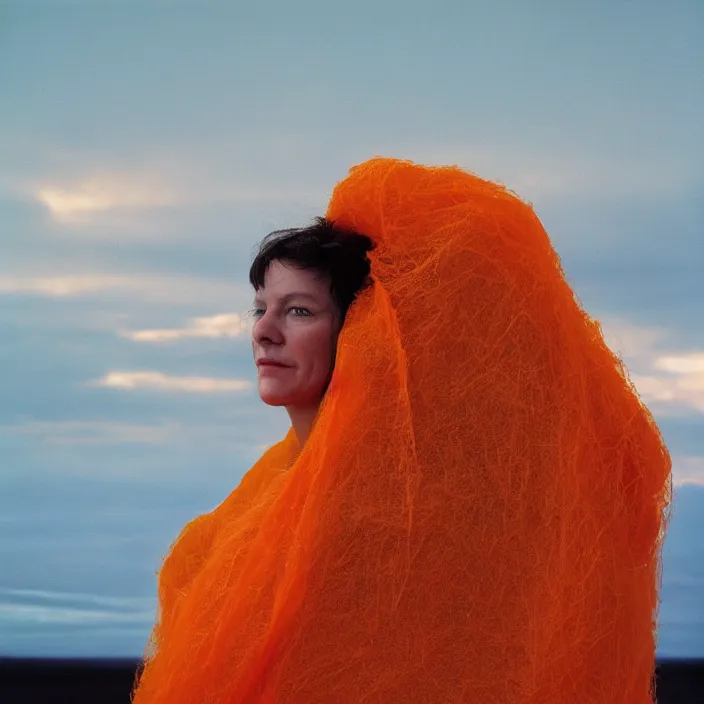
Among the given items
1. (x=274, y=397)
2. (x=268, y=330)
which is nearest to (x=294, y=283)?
(x=268, y=330)

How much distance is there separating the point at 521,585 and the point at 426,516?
26 centimetres

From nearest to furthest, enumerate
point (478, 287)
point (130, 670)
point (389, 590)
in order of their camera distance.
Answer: point (389, 590) → point (478, 287) → point (130, 670)

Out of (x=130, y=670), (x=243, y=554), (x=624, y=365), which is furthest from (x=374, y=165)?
(x=130, y=670)

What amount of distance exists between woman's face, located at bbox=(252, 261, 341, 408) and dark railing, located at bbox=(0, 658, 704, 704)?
2107 millimetres

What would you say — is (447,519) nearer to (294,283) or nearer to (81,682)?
(294,283)

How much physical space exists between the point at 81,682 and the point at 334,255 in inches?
97.9

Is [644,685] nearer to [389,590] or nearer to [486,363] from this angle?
[389,590]

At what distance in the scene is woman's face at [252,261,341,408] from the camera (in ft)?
8.20

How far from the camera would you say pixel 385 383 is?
2281mm

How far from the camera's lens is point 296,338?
8.21ft

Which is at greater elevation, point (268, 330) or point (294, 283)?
point (294, 283)

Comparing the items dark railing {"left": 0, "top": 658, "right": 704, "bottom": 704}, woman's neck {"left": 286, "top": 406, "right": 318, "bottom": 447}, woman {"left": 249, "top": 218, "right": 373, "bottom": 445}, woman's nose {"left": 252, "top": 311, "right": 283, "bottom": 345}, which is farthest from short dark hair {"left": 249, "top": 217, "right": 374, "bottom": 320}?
dark railing {"left": 0, "top": 658, "right": 704, "bottom": 704}

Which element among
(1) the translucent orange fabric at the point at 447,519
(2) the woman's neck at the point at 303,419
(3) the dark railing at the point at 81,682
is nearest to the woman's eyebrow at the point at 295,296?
(1) the translucent orange fabric at the point at 447,519

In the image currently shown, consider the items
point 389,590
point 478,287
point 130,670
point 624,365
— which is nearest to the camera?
point 389,590
